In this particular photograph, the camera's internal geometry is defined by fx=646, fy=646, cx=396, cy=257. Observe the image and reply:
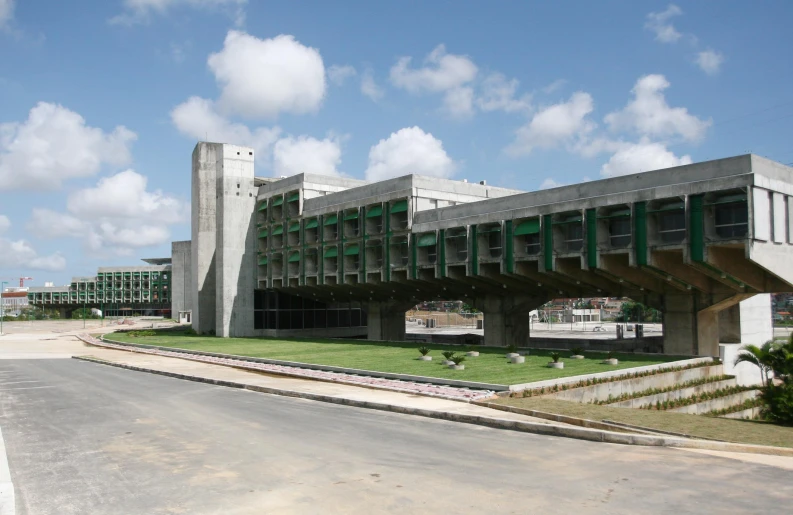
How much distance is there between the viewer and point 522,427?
17328 millimetres

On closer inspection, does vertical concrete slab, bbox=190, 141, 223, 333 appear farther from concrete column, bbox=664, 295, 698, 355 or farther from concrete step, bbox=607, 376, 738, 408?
concrete step, bbox=607, 376, 738, 408

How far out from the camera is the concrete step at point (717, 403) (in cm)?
2809

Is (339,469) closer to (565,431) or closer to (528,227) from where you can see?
(565,431)

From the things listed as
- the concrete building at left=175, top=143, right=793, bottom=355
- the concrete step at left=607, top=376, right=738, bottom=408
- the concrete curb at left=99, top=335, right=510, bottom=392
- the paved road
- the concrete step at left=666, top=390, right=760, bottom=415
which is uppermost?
the concrete building at left=175, top=143, right=793, bottom=355

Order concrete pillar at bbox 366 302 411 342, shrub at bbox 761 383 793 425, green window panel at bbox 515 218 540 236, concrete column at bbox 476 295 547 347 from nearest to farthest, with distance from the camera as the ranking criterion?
shrub at bbox 761 383 793 425, green window panel at bbox 515 218 540 236, concrete column at bbox 476 295 547 347, concrete pillar at bbox 366 302 411 342

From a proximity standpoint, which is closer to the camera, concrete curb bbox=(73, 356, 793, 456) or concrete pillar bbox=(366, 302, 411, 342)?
concrete curb bbox=(73, 356, 793, 456)

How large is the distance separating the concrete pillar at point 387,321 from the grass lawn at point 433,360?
30.7 ft

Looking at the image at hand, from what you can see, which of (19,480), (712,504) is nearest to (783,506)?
(712,504)

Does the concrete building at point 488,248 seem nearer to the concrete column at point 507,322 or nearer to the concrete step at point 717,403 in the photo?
the concrete column at point 507,322

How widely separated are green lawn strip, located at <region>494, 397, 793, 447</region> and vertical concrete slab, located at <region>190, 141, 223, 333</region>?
53403 mm

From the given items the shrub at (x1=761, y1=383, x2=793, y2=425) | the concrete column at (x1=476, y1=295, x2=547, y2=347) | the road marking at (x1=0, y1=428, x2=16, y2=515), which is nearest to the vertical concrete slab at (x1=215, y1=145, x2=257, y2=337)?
the concrete column at (x1=476, y1=295, x2=547, y2=347)

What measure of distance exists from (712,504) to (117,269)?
173 meters

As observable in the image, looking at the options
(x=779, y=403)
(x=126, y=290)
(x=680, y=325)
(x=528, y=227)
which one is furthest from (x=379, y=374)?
(x=126, y=290)

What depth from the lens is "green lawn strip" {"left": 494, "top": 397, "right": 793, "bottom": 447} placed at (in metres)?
15.7
